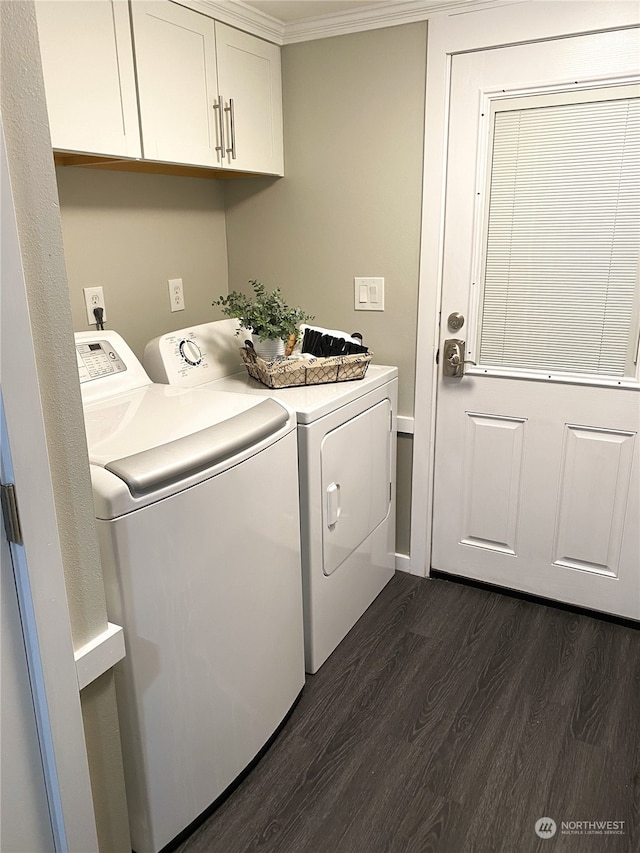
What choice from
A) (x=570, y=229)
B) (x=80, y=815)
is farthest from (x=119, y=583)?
(x=570, y=229)

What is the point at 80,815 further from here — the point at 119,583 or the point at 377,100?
the point at 377,100

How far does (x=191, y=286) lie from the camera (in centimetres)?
256

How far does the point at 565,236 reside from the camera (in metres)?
2.12

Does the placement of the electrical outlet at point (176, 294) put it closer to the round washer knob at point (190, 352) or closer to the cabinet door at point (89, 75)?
the round washer knob at point (190, 352)

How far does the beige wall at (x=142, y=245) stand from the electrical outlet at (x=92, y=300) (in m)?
0.02

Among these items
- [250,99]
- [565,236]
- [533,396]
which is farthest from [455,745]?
[250,99]

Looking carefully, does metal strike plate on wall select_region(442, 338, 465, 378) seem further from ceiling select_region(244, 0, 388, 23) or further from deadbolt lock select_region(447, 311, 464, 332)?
ceiling select_region(244, 0, 388, 23)

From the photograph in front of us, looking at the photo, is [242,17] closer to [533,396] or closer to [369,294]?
[369,294]

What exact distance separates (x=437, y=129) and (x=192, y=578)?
173 cm

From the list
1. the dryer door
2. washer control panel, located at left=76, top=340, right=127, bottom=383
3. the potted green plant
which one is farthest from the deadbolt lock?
washer control panel, located at left=76, top=340, right=127, bottom=383

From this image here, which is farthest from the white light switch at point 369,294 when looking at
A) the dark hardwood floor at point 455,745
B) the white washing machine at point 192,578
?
the dark hardwood floor at point 455,745

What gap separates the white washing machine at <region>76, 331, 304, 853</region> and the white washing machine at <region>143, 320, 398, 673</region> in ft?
0.50

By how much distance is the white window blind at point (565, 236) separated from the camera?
2.00 metres

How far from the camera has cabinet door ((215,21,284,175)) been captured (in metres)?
2.13
